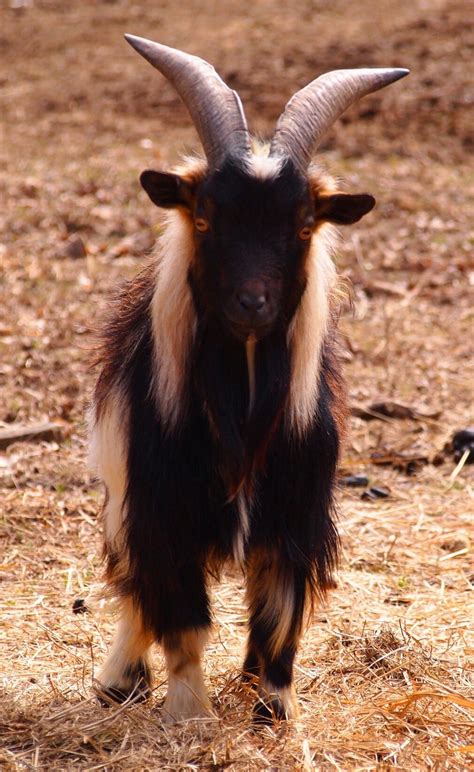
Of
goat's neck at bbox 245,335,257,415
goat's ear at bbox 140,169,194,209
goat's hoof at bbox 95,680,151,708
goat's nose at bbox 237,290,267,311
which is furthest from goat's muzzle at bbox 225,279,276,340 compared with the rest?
goat's hoof at bbox 95,680,151,708

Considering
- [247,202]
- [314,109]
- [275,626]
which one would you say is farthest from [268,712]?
[314,109]

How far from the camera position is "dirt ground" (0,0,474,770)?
13.4 ft

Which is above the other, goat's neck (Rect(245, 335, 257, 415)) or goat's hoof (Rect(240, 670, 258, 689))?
goat's neck (Rect(245, 335, 257, 415))

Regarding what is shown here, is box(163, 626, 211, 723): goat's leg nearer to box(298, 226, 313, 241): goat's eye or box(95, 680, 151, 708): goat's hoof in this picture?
box(95, 680, 151, 708): goat's hoof

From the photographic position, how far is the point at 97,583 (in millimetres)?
5434

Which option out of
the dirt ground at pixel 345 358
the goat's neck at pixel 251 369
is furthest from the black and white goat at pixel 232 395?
the dirt ground at pixel 345 358

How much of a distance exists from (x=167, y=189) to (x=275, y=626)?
1478 mm

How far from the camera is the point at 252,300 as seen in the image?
3.65m

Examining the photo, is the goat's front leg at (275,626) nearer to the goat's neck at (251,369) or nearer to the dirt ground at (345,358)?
the dirt ground at (345,358)

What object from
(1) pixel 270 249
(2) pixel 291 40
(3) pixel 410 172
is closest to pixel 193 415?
(1) pixel 270 249

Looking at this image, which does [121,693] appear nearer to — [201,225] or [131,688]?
[131,688]

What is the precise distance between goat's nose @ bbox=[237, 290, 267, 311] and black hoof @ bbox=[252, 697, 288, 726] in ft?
4.49

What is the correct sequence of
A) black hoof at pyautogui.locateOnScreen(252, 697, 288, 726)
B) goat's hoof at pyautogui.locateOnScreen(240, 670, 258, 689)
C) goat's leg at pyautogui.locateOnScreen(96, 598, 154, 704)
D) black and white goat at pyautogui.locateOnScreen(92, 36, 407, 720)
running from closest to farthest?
black and white goat at pyautogui.locateOnScreen(92, 36, 407, 720), black hoof at pyautogui.locateOnScreen(252, 697, 288, 726), goat's hoof at pyautogui.locateOnScreen(240, 670, 258, 689), goat's leg at pyautogui.locateOnScreen(96, 598, 154, 704)

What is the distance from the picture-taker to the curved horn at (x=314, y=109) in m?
3.99
